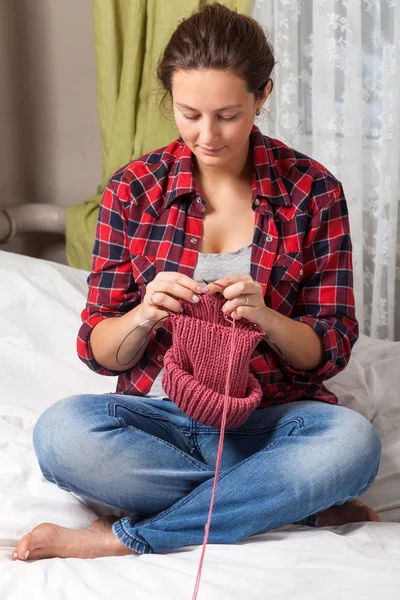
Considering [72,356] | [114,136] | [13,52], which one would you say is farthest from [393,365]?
[13,52]

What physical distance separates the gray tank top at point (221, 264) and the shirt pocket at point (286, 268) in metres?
0.05

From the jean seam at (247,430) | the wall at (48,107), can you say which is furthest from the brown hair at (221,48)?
the wall at (48,107)

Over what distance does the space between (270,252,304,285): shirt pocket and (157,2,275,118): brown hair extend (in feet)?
0.91

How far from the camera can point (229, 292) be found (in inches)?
50.6

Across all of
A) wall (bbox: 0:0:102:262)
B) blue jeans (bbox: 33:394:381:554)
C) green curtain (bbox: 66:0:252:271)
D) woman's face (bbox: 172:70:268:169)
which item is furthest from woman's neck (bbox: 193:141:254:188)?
wall (bbox: 0:0:102:262)

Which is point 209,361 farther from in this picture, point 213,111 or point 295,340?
point 213,111

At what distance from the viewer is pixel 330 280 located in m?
1.51

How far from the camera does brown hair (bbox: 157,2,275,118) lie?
4.36 feet

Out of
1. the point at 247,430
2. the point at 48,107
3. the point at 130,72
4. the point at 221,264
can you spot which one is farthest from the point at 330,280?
the point at 48,107

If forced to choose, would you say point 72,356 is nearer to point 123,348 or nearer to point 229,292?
point 123,348

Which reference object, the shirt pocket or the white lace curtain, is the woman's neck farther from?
the white lace curtain

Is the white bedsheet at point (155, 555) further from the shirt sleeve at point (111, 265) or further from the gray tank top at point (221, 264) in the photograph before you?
the gray tank top at point (221, 264)

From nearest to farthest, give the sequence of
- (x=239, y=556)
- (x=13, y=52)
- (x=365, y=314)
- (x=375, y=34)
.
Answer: (x=239, y=556)
(x=375, y=34)
(x=365, y=314)
(x=13, y=52)

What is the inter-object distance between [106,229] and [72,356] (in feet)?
1.59
